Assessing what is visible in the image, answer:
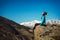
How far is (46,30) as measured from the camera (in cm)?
1191

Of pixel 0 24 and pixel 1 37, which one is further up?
pixel 0 24

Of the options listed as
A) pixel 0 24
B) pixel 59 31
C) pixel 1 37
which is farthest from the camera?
pixel 0 24

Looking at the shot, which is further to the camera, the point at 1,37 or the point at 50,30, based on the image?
the point at 1,37

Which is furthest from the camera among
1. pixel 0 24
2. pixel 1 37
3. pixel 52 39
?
pixel 0 24

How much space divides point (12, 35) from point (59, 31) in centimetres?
498

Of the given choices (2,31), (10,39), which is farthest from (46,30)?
(2,31)

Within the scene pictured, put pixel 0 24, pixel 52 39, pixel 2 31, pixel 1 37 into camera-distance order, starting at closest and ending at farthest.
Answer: pixel 52 39 < pixel 1 37 < pixel 2 31 < pixel 0 24

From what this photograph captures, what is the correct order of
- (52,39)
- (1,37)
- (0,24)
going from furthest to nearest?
(0,24)
(1,37)
(52,39)

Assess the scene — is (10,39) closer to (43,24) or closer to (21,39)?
(21,39)

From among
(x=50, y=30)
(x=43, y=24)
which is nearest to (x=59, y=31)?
(x=50, y=30)

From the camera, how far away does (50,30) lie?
11836 millimetres

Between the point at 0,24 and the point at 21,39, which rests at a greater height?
the point at 0,24

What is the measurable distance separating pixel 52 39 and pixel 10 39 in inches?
182

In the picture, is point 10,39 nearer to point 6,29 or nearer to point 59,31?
point 6,29
